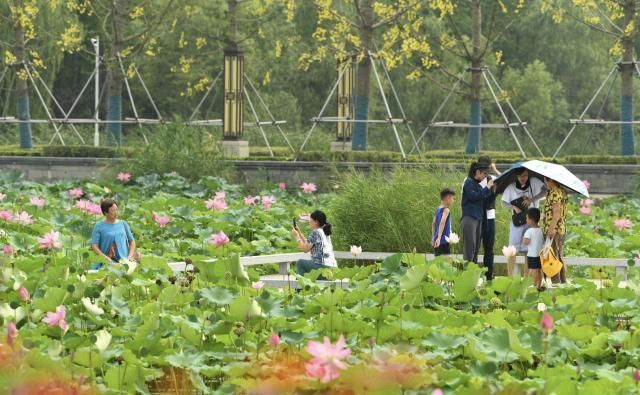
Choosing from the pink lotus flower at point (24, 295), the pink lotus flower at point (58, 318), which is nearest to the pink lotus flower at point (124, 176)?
the pink lotus flower at point (24, 295)

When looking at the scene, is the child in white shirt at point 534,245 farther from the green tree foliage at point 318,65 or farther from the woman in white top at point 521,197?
the green tree foliage at point 318,65

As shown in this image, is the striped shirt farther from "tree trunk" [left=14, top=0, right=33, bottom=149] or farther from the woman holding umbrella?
"tree trunk" [left=14, top=0, right=33, bottom=149]

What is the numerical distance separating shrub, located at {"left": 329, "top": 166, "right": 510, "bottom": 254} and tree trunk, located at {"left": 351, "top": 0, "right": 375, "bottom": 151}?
43.9ft

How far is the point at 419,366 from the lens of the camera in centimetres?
734

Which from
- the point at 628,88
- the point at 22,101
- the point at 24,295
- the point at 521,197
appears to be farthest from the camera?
the point at 22,101

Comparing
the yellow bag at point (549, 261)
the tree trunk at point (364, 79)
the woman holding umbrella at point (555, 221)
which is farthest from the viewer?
the tree trunk at point (364, 79)

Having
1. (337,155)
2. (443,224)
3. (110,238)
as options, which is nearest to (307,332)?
(110,238)

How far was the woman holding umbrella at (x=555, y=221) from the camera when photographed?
513 inches

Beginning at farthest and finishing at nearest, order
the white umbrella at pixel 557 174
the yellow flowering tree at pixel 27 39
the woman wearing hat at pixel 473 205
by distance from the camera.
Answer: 1. the yellow flowering tree at pixel 27 39
2. the woman wearing hat at pixel 473 205
3. the white umbrella at pixel 557 174

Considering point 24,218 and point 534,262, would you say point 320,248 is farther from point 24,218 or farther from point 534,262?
point 24,218

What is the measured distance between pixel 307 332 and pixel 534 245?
5050 millimetres

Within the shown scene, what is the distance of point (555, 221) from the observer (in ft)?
42.7

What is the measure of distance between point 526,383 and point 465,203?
6.59 meters

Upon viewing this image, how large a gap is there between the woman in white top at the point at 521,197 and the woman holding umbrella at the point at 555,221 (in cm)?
50
